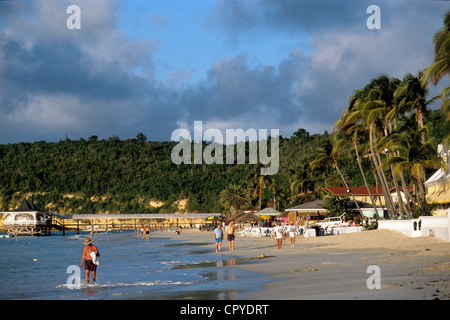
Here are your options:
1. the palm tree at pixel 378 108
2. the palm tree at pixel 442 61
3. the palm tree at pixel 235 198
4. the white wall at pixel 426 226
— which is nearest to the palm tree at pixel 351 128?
Answer: the palm tree at pixel 378 108

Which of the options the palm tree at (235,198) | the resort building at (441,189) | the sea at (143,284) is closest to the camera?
the sea at (143,284)

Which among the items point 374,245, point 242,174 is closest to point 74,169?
point 242,174

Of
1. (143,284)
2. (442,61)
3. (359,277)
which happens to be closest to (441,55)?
(442,61)

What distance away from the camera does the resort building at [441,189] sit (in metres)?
36.3

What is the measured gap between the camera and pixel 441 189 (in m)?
39.6

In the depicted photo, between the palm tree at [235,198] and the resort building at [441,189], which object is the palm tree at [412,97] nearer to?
the resort building at [441,189]

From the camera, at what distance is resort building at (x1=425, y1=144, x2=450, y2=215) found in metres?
36.3

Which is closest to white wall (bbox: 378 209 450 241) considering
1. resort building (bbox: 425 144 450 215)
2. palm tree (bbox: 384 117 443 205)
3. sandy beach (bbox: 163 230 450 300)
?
sandy beach (bbox: 163 230 450 300)

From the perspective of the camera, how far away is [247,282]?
51.0 feet

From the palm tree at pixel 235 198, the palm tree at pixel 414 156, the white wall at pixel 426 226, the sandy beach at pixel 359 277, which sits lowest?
the sandy beach at pixel 359 277

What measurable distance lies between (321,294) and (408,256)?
9137 millimetres

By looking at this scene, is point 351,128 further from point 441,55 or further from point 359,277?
point 359,277

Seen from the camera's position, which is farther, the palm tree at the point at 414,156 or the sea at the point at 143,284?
the palm tree at the point at 414,156
